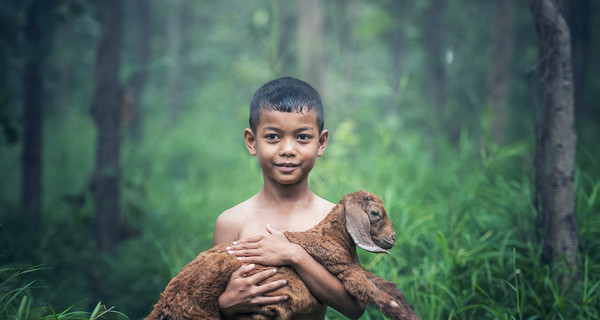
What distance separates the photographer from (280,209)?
2.20 meters

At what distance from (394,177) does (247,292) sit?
3727 mm

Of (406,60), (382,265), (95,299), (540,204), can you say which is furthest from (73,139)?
(406,60)

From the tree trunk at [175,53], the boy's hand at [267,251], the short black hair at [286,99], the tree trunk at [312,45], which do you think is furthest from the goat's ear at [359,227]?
the tree trunk at [175,53]

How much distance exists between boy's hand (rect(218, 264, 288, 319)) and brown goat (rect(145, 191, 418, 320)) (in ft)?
0.09

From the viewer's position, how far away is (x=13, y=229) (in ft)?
16.6

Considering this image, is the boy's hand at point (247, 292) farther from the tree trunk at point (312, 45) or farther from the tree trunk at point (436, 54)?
the tree trunk at point (436, 54)

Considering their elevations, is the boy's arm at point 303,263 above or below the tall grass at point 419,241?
above

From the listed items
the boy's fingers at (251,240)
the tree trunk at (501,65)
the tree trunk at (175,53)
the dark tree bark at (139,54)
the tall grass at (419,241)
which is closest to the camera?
the boy's fingers at (251,240)

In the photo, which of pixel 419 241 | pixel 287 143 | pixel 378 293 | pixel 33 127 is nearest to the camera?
pixel 378 293

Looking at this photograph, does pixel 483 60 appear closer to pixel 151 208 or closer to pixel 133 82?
pixel 151 208

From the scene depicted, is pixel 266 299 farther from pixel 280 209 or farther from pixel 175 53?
pixel 175 53

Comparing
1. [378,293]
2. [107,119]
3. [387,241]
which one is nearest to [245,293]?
[378,293]

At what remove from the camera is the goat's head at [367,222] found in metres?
1.91

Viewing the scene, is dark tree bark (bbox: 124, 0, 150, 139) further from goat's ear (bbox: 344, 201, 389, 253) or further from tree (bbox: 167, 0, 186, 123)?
goat's ear (bbox: 344, 201, 389, 253)
